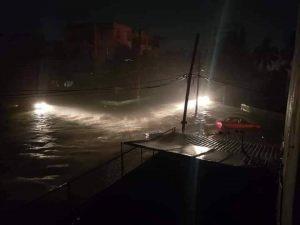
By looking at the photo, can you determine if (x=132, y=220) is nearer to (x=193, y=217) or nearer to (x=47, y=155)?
(x=193, y=217)

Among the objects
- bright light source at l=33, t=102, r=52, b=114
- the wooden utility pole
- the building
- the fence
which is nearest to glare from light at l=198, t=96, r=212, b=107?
the building

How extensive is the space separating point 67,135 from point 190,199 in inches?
783

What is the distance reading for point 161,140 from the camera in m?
12.8

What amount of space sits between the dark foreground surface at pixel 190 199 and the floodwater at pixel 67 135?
7.00 m

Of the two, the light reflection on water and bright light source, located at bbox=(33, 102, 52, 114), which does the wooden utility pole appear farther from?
bright light source, located at bbox=(33, 102, 52, 114)

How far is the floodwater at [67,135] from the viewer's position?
59.9ft

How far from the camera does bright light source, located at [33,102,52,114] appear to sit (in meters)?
39.2

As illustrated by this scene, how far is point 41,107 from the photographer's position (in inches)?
1644

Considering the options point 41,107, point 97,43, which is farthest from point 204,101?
point 41,107

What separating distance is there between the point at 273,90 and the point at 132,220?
35.3 metres

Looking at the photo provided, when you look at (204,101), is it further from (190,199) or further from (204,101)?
(190,199)

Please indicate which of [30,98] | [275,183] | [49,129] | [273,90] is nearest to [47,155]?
[49,129]

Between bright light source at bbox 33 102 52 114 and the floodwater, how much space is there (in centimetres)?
13

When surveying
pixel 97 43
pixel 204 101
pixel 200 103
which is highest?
pixel 97 43
